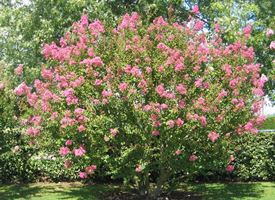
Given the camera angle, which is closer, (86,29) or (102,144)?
(102,144)

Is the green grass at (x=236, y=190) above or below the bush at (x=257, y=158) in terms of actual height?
below

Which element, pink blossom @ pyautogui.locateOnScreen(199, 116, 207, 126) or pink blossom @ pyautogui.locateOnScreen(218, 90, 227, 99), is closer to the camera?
pink blossom @ pyautogui.locateOnScreen(199, 116, 207, 126)

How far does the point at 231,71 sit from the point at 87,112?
10.1ft

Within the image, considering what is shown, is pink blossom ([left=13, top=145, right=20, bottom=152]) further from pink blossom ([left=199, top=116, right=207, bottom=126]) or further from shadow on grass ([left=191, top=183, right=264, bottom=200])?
pink blossom ([left=199, top=116, right=207, bottom=126])

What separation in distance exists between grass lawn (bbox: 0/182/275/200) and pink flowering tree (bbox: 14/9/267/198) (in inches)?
55.9

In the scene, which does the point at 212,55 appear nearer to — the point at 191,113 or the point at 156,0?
the point at 191,113

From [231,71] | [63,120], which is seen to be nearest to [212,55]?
[231,71]

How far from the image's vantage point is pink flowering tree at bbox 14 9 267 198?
9148 mm

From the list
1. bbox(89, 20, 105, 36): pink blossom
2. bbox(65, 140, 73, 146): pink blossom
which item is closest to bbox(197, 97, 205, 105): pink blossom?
bbox(89, 20, 105, 36): pink blossom

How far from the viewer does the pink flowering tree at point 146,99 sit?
9148mm

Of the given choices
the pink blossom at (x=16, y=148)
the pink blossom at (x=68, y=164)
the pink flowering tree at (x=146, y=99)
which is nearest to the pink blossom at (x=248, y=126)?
the pink flowering tree at (x=146, y=99)

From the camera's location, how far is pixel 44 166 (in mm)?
13688

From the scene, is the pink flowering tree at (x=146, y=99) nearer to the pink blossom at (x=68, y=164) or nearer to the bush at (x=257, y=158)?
the pink blossom at (x=68, y=164)

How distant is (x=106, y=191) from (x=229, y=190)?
3.09 metres
